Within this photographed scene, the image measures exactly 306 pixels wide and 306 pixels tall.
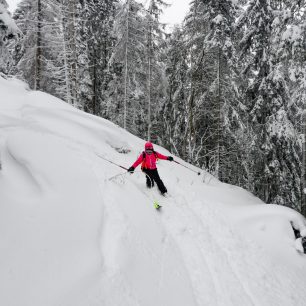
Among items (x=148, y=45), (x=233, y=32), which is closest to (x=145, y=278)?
(x=233, y=32)

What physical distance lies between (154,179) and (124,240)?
12.5 feet

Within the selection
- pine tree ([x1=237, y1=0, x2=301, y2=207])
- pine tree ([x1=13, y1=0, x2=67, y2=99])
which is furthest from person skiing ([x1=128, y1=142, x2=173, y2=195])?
pine tree ([x1=13, y1=0, x2=67, y2=99])

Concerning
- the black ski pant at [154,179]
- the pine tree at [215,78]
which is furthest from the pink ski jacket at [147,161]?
the pine tree at [215,78]

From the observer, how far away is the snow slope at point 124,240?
4016 millimetres

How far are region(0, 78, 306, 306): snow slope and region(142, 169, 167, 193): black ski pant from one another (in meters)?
0.31

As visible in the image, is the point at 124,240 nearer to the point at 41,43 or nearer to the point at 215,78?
the point at 215,78

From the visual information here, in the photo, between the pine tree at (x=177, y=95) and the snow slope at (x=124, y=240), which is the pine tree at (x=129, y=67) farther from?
the snow slope at (x=124, y=240)

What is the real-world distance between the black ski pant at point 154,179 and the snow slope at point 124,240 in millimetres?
307

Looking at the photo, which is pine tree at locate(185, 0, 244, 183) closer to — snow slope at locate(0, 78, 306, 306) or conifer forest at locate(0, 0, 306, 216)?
conifer forest at locate(0, 0, 306, 216)

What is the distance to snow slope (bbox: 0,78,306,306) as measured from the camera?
4016 mm

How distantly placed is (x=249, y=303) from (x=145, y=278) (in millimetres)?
1828

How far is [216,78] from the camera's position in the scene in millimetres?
15367

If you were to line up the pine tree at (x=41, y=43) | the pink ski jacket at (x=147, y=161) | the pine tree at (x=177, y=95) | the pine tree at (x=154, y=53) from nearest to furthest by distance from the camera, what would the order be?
the pink ski jacket at (x=147, y=161)
the pine tree at (x=177, y=95)
the pine tree at (x=41, y=43)
the pine tree at (x=154, y=53)

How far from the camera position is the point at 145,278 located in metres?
4.69
